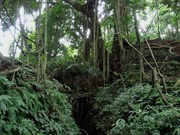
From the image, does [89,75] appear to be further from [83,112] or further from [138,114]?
[138,114]

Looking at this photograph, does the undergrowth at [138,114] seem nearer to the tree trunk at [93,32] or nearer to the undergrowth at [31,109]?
the undergrowth at [31,109]

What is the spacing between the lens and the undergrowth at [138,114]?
379 centimetres

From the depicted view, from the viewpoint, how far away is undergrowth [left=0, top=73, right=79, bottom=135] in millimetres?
3275

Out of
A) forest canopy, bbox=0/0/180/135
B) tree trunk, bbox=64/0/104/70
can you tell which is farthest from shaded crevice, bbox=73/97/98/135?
tree trunk, bbox=64/0/104/70

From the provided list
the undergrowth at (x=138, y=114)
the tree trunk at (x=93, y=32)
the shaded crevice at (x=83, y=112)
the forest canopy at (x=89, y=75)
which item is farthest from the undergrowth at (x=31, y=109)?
the tree trunk at (x=93, y=32)

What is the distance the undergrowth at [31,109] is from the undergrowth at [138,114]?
870 mm

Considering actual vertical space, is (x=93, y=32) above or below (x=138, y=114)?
above

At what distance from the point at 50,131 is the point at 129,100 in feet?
5.87

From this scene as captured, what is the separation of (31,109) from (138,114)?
70.1 inches

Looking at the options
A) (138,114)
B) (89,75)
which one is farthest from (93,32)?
(138,114)

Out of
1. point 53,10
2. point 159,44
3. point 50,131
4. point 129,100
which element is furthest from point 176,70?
point 53,10

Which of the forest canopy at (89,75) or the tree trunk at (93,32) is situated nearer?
the forest canopy at (89,75)

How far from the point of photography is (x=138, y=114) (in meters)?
4.28

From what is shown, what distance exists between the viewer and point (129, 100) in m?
5.12
